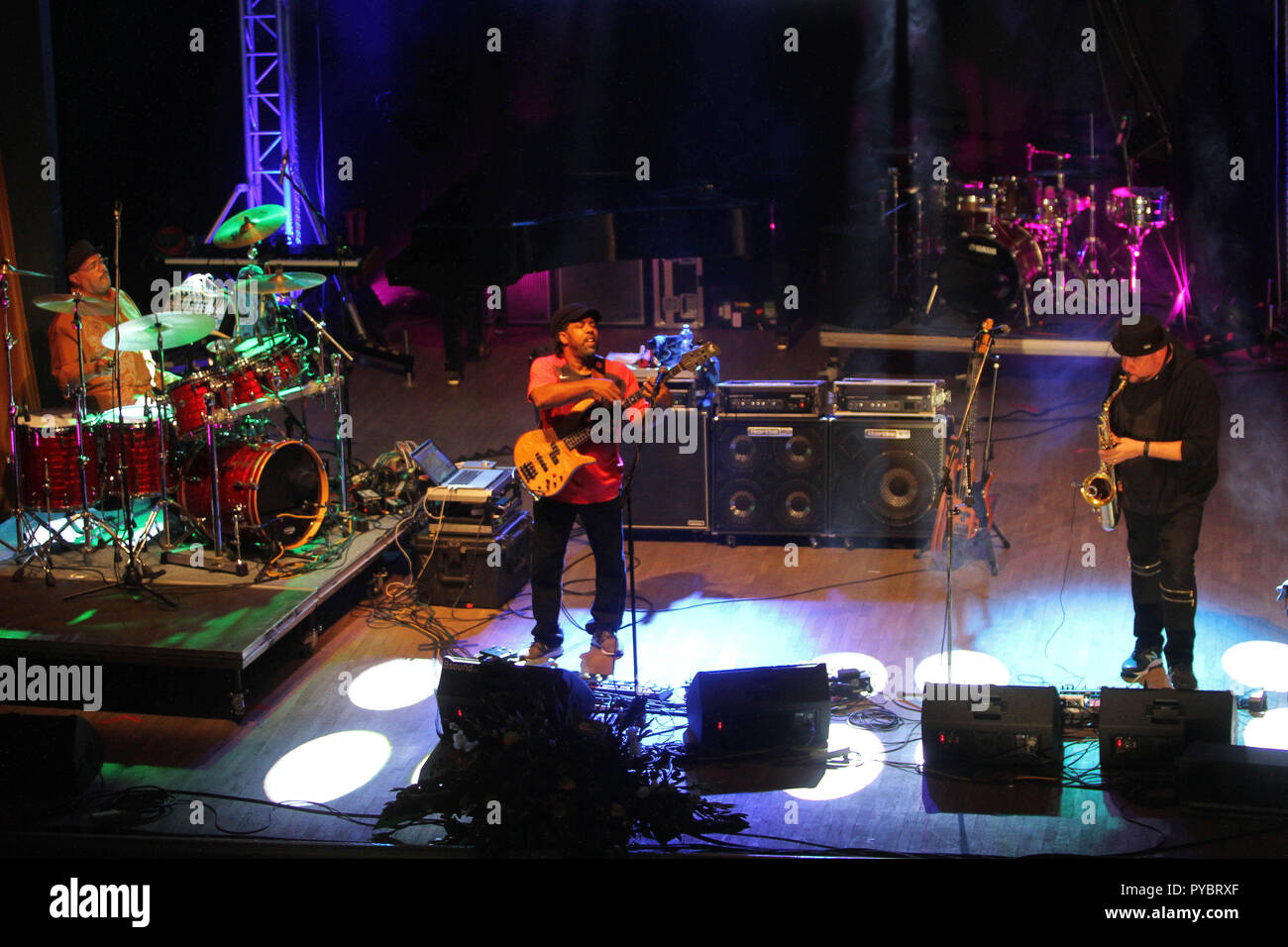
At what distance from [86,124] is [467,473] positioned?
606 centimetres

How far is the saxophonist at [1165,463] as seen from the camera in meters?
6.07

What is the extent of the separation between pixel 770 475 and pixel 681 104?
5637 mm

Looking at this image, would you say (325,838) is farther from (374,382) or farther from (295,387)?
(374,382)

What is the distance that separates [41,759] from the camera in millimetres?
5793

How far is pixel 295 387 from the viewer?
317 inches

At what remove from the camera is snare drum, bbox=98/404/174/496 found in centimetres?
749

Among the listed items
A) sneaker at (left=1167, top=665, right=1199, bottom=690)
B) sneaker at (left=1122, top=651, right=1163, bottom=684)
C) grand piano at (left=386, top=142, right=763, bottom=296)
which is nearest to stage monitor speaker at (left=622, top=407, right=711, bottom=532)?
grand piano at (left=386, top=142, right=763, bottom=296)

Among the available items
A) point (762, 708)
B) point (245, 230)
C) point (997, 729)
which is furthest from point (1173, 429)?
point (245, 230)

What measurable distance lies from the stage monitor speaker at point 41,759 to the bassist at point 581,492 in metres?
2.15

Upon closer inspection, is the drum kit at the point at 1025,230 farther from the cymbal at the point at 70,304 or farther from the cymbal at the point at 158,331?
the cymbal at the point at 70,304

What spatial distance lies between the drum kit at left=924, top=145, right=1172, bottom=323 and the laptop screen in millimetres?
5225

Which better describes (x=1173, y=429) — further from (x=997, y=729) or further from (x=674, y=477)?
(x=674, y=477)

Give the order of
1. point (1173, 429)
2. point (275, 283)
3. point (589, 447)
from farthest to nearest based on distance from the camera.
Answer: point (275, 283) → point (589, 447) → point (1173, 429)

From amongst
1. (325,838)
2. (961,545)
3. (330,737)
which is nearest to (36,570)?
(330,737)
